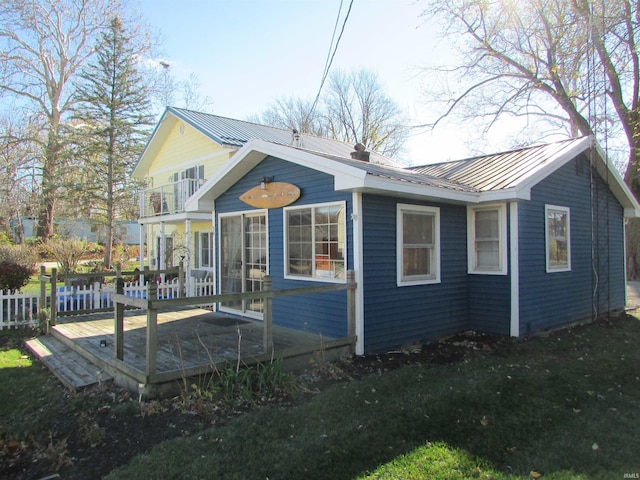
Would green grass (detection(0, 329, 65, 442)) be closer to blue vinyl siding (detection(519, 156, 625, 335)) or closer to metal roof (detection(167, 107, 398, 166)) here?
blue vinyl siding (detection(519, 156, 625, 335))

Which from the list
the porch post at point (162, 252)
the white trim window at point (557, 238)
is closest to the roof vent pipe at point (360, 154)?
the white trim window at point (557, 238)

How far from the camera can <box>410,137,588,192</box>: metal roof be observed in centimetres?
796

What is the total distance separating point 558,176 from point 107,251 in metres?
20.2

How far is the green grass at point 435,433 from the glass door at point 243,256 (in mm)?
3885

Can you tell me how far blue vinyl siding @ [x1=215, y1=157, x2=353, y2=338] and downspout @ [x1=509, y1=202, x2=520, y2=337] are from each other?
3.25 m

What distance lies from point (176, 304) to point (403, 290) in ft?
12.3

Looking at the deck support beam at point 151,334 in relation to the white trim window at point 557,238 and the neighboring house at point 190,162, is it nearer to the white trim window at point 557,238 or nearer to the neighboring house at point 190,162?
the white trim window at point 557,238

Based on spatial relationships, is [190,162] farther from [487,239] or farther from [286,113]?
[286,113]

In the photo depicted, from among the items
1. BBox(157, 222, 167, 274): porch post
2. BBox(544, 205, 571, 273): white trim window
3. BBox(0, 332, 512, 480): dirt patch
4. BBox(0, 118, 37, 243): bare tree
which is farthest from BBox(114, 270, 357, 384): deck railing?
BBox(0, 118, 37, 243): bare tree

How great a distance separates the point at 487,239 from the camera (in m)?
8.24

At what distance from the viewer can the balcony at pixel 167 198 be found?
51.5 feet

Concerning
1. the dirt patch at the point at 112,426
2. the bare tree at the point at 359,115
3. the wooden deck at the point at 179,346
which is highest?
the bare tree at the point at 359,115

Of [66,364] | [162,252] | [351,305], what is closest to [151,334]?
[66,364]

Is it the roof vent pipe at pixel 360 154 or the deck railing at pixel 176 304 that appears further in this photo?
the roof vent pipe at pixel 360 154
